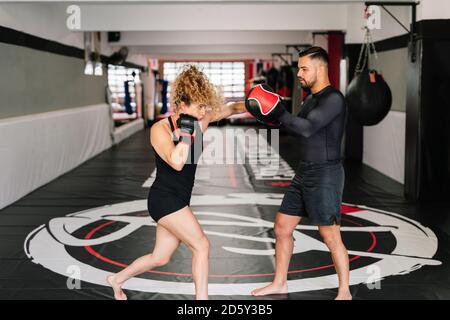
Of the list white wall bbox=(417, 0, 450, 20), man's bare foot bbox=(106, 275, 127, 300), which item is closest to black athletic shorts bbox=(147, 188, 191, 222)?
man's bare foot bbox=(106, 275, 127, 300)

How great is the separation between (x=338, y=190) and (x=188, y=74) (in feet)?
3.06

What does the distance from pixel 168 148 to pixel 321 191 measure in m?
0.82

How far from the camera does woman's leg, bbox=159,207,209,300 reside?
2508 mm

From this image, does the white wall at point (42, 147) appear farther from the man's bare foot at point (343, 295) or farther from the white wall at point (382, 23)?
the white wall at point (382, 23)

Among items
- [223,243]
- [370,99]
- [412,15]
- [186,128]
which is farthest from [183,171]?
[412,15]

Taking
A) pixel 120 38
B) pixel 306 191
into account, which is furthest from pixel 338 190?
pixel 120 38

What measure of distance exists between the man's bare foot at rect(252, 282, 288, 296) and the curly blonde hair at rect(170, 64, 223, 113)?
1.04 metres

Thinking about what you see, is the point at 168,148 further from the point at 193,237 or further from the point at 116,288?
the point at 116,288

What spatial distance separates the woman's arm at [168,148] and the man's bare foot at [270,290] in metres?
0.96

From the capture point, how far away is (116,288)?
2854 millimetres

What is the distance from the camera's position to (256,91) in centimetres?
279

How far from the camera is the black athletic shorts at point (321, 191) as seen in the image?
2.81 metres
